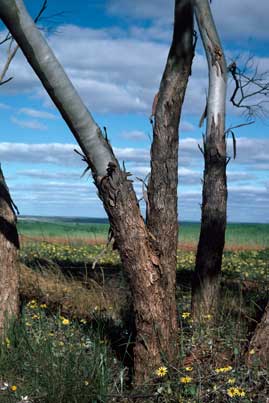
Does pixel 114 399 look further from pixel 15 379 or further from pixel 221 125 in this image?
pixel 221 125

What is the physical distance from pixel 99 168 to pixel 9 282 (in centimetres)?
216

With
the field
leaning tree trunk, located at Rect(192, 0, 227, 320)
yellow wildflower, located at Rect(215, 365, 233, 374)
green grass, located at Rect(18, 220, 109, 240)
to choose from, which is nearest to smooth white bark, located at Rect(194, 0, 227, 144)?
leaning tree trunk, located at Rect(192, 0, 227, 320)

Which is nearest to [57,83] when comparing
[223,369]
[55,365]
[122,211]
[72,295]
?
[122,211]

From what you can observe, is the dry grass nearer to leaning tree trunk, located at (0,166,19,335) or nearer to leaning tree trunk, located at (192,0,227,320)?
leaning tree trunk, located at (0,166,19,335)

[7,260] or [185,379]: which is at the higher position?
[7,260]

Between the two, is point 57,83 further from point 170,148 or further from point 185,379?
point 185,379

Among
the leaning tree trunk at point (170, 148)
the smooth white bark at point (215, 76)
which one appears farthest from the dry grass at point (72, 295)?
the smooth white bark at point (215, 76)

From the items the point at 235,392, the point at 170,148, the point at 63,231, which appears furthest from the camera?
the point at 63,231

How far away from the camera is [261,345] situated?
5523 millimetres

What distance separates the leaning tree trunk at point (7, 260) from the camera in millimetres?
6859

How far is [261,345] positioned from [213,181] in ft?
8.21

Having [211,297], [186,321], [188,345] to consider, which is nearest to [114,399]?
[188,345]

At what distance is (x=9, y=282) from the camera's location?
694cm

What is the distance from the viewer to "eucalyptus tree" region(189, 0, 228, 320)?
7.46 m
